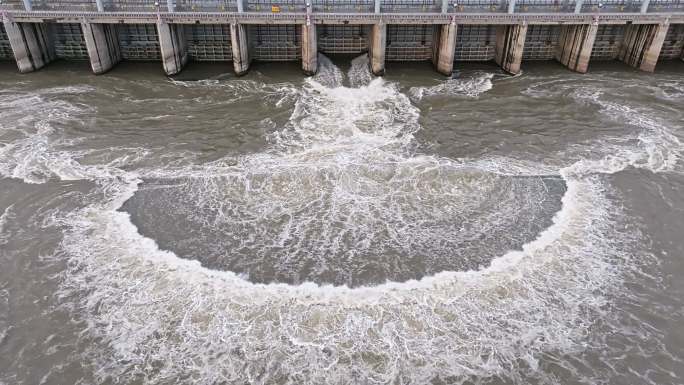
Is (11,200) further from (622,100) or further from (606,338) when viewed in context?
(622,100)

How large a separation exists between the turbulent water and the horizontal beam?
17.6 feet

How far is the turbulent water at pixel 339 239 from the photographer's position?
13.1m

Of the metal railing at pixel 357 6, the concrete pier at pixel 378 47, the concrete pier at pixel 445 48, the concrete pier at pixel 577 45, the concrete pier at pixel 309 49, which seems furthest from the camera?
the concrete pier at pixel 577 45

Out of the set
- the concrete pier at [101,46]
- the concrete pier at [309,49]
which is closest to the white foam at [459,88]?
the concrete pier at [309,49]

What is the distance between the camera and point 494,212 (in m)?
18.8

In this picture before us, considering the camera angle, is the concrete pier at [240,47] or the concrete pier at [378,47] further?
the concrete pier at [378,47]

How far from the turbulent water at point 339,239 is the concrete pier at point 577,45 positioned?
19.5 feet

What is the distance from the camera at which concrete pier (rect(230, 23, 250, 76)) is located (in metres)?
30.6

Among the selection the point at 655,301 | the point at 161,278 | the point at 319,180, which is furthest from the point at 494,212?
the point at 161,278

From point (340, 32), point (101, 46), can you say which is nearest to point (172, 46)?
point (101, 46)

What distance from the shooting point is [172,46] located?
103ft

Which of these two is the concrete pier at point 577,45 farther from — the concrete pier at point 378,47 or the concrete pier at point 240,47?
the concrete pier at point 240,47

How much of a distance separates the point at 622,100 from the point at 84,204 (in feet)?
102

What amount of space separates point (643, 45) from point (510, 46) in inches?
401
